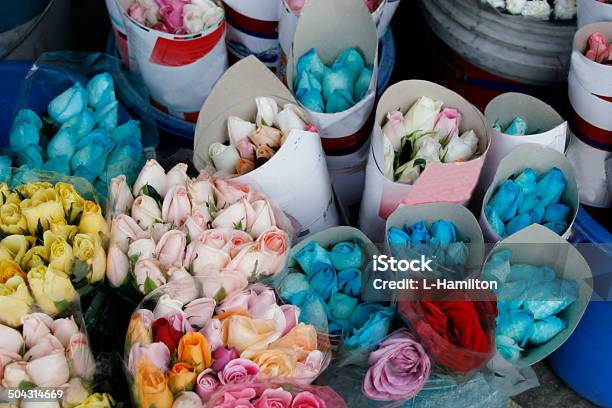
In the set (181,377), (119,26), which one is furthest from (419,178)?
(119,26)

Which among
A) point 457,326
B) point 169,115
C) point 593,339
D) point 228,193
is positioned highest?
point 228,193

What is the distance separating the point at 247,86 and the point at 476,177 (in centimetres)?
49

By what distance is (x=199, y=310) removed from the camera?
1.08 metres

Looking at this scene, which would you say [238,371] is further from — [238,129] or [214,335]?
[238,129]

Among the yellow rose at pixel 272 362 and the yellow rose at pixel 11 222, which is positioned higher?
the yellow rose at pixel 11 222

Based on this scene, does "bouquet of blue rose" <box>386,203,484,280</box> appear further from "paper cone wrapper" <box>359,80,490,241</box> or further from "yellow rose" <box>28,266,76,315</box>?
"yellow rose" <box>28,266,76,315</box>

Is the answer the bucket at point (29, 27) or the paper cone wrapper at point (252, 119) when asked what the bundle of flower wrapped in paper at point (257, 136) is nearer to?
the paper cone wrapper at point (252, 119)

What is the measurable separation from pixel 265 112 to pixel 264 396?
0.62m

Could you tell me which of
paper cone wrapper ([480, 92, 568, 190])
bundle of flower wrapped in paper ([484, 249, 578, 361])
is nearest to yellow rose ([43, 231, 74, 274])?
bundle of flower wrapped in paper ([484, 249, 578, 361])

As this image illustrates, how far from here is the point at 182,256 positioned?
114cm

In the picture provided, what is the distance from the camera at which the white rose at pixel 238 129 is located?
138 centimetres

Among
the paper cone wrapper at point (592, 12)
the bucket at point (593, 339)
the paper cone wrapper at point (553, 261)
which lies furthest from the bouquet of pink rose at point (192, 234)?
the paper cone wrapper at point (592, 12)

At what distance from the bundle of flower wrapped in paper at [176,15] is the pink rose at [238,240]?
69 centimetres

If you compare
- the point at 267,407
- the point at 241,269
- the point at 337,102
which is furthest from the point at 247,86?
the point at 267,407
